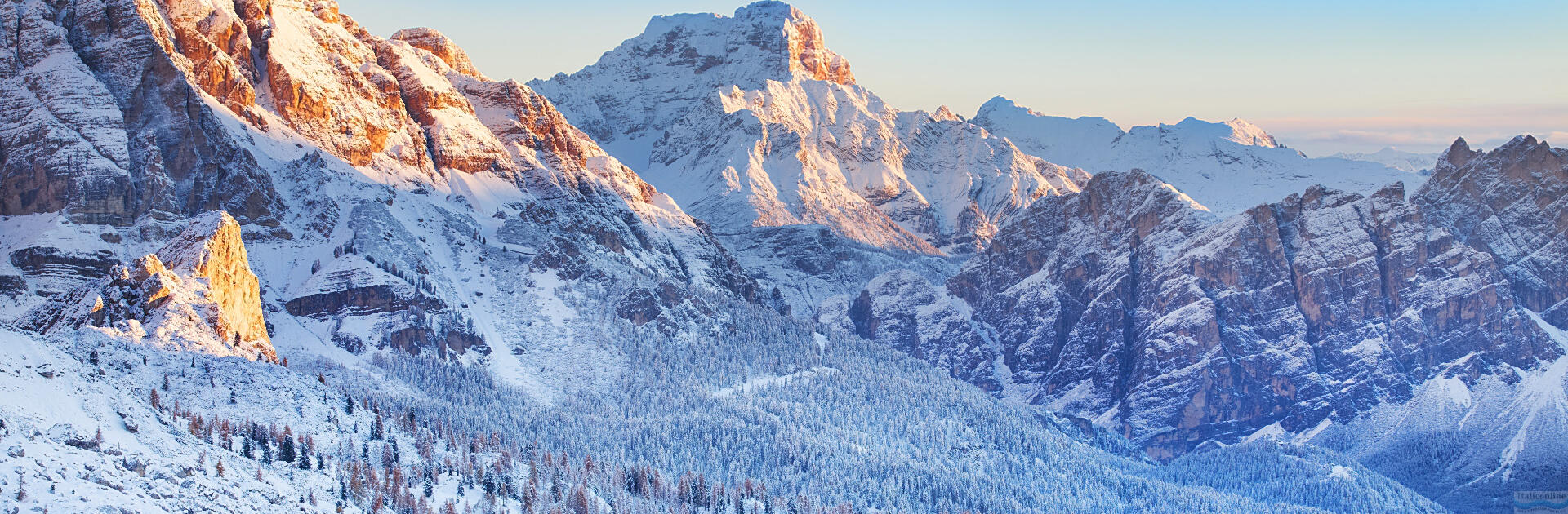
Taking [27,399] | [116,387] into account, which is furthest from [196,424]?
[27,399]

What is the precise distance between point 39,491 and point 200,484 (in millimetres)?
19003

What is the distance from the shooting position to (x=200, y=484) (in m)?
168

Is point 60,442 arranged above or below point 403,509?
above

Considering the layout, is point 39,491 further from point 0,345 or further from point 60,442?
point 0,345

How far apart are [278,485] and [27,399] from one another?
954 inches

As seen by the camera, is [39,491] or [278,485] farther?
[278,485]

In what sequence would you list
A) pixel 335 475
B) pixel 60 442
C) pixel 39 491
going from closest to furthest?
pixel 39 491
pixel 60 442
pixel 335 475

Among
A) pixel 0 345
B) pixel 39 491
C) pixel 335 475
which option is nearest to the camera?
pixel 39 491

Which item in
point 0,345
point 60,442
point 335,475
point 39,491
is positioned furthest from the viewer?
point 335,475

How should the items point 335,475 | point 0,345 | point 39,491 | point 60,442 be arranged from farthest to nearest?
point 335,475 → point 0,345 → point 60,442 → point 39,491

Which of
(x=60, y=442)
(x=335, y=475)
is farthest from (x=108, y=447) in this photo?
(x=335, y=475)

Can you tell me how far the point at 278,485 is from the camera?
593ft

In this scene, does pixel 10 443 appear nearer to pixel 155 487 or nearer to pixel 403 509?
pixel 155 487

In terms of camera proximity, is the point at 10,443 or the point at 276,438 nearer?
the point at 10,443
